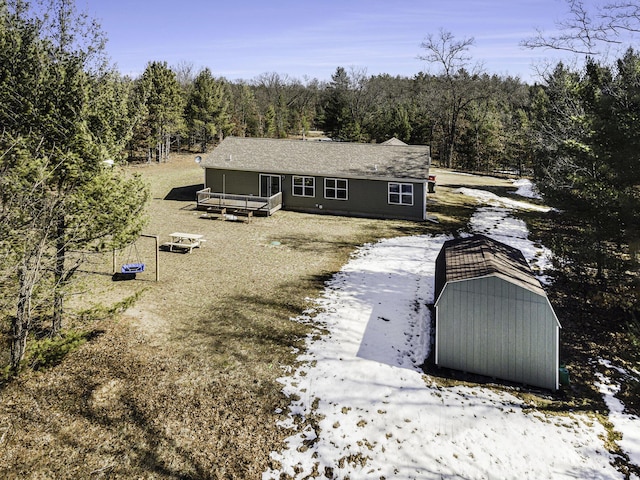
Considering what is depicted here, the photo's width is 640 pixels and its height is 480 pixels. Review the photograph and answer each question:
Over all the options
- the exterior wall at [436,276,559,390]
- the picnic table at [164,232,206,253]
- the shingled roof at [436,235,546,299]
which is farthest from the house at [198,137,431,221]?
the exterior wall at [436,276,559,390]

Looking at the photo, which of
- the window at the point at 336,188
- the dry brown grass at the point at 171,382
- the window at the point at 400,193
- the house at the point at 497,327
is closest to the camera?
the dry brown grass at the point at 171,382

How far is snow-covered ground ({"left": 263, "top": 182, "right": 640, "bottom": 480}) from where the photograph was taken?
6.91 metres

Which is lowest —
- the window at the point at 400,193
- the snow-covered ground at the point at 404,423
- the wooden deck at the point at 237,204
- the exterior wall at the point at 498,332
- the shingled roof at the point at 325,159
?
the snow-covered ground at the point at 404,423

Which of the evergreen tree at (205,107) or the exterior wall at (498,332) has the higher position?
the evergreen tree at (205,107)

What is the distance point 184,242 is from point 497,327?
1366cm

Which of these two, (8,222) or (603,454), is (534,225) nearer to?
(603,454)

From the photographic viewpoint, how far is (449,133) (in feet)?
166

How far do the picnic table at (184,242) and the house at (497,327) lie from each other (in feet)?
37.6

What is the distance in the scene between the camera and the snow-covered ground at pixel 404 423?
22.7ft

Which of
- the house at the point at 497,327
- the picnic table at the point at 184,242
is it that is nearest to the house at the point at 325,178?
the picnic table at the point at 184,242

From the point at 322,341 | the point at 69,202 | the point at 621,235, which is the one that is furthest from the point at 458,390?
the point at 69,202

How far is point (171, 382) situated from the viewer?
8.71 m

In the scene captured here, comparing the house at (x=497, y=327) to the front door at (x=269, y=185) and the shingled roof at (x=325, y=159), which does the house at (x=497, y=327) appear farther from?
the front door at (x=269, y=185)

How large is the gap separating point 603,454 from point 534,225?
1871 centimetres
